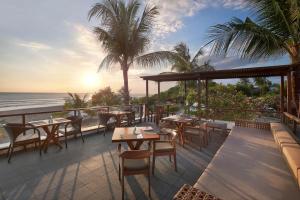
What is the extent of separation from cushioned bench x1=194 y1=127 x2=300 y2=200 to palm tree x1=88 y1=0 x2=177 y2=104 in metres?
6.43

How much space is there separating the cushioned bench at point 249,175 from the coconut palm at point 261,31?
202 centimetres

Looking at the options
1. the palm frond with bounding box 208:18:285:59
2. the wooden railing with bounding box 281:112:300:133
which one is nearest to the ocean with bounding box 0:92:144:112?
the palm frond with bounding box 208:18:285:59

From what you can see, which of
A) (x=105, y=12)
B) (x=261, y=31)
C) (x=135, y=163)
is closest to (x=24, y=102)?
(x=105, y=12)

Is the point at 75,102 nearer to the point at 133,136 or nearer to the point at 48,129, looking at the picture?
the point at 48,129

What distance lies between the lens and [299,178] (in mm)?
1779

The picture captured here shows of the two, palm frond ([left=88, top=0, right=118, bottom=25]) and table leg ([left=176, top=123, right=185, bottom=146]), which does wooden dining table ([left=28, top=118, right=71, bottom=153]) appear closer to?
table leg ([left=176, top=123, right=185, bottom=146])

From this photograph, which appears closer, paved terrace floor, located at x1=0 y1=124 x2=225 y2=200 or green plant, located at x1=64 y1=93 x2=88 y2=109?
paved terrace floor, located at x1=0 y1=124 x2=225 y2=200

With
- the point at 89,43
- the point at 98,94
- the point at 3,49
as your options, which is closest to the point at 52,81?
the point at 98,94

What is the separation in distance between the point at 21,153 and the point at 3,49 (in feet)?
22.4

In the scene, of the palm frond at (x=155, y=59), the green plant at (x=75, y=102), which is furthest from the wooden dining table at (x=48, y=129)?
the green plant at (x=75, y=102)

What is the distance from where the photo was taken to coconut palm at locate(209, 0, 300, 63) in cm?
330

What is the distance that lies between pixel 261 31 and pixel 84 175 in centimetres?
472

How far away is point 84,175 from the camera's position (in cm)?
315

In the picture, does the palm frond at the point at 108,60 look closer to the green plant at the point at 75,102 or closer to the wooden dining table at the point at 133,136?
the green plant at the point at 75,102
